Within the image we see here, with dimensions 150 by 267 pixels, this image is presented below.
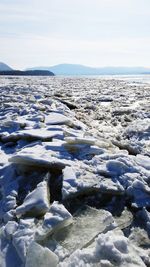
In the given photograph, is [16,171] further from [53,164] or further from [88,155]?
[88,155]

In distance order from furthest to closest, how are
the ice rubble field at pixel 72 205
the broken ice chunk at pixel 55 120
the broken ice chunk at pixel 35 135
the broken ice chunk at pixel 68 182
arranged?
the broken ice chunk at pixel 55 120 < the broken ice chunk at pixel 35 135 < the broken ice chunk at pixel 68 182 < the ice rubble field at pixel 72 205

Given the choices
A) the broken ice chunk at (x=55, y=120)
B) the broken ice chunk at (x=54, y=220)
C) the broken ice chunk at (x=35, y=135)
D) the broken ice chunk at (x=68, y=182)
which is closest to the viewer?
the broken ice chunk at (x=54, y=220)

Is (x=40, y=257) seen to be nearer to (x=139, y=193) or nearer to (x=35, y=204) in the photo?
(x=35, y=204)

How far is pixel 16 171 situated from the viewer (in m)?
4.90

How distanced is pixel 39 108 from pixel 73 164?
231 inches

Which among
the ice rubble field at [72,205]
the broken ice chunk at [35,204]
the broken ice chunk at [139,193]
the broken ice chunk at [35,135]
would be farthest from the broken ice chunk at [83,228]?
the broken ice chunk at [35,135]

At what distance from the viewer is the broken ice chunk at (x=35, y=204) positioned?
3.86m

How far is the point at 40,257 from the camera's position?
3.03 metres

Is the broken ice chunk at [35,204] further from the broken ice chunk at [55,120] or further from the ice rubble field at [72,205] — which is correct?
the broken ice chunk at [55,120]

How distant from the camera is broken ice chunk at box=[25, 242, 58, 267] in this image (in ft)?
9.86

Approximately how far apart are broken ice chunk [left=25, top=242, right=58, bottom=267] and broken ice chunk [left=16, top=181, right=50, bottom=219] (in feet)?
2.54

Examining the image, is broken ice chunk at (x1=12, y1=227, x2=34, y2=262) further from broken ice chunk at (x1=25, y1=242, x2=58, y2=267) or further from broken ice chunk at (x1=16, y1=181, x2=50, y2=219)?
broken ice chunk at (x1=16, y1=181, x2=50, y2=219)

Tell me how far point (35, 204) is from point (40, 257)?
3.11 feet

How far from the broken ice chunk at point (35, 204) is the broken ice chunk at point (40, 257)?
0.77 meters
